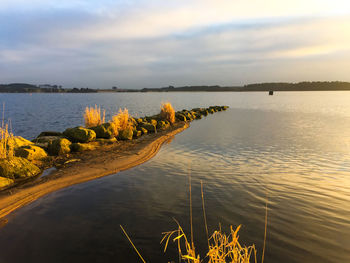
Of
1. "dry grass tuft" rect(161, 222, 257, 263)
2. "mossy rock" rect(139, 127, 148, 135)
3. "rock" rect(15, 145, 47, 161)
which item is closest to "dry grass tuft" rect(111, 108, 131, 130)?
"mossy rock" rect(139, 127, 148, 135)

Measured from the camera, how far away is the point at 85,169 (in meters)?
8.59

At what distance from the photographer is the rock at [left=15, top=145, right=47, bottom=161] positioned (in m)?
8.90

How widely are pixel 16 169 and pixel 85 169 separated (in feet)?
7.60

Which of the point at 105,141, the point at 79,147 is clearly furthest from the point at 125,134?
the point at 79,147

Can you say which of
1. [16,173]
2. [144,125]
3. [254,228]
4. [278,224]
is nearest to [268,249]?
[254,228]

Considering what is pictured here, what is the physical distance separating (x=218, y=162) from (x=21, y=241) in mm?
7729

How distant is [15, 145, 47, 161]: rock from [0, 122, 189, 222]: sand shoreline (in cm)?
147

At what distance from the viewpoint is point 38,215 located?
5461mm

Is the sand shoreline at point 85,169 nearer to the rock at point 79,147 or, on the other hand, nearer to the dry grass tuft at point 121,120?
the rock at point 79,147

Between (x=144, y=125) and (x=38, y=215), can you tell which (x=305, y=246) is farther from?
(x=144, y=125)

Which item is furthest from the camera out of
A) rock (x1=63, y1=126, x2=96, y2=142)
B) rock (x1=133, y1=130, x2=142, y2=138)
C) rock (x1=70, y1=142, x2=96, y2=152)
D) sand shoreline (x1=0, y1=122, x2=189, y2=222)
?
rock (x1=133, y1=130, x2=142, y2=138)

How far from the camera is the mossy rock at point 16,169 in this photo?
7336 mm

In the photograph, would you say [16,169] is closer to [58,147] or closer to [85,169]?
[85,169]

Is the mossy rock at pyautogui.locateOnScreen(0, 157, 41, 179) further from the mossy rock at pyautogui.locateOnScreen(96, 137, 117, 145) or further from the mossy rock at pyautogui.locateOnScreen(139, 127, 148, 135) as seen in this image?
the mossy rock at pyautogui.locateOnScreen(139, 127, 148, 135)
